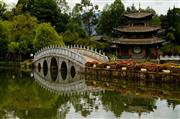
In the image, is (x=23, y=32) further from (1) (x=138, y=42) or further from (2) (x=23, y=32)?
(1) (x=138, y=42)

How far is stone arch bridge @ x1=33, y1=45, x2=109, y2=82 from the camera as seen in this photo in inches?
1569

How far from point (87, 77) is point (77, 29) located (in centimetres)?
2858

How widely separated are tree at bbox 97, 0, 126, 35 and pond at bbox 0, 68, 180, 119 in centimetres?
3913

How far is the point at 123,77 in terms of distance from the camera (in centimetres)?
3241

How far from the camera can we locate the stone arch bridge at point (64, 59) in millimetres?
39850

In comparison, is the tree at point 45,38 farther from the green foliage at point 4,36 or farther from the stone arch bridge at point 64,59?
the green foliage at point 4,36

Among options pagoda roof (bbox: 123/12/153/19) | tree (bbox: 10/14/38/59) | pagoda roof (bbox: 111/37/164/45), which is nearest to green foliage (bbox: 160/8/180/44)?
pagoda roof (bbox: 123/12/153/19)

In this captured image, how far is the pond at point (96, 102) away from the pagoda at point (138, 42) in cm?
2198

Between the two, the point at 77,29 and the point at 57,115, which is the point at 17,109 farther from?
the point at 77,29

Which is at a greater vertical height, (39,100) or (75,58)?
(75,58)

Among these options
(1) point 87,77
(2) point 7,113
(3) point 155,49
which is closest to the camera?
(2) point 7,113

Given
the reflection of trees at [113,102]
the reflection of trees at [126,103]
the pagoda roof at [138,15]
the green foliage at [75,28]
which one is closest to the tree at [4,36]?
the green foliage at [75,28]

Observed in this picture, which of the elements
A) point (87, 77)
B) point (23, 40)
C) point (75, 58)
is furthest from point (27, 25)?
point (87, 77)

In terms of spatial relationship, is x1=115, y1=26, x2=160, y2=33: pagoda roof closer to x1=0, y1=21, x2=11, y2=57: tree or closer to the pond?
x1=0, y1=21, x2=11, y2=57: tree
